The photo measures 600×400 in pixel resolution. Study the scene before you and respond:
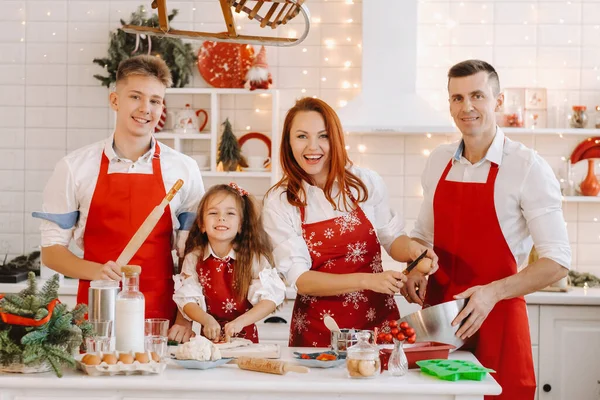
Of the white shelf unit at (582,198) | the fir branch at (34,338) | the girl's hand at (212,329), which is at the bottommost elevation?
the girl's hand at (212,329)

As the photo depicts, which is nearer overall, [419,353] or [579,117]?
[419,353]

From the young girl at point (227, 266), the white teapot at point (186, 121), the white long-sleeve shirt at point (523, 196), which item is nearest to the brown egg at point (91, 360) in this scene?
the young girl at point (227, 266)

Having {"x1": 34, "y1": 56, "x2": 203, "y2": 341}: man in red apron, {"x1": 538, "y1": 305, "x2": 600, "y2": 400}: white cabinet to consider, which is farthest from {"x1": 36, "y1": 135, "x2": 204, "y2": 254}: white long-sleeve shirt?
{"x1": 538, "y1": 305, "x2": 600, "y2": 400}: white cabinet

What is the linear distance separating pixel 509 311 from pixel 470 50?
2.45 metres

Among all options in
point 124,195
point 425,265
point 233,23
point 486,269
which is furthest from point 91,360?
point 486,269

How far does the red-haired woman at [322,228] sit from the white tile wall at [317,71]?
191 centimetres

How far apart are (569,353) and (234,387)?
2622 millimetres

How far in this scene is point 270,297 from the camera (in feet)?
9.41

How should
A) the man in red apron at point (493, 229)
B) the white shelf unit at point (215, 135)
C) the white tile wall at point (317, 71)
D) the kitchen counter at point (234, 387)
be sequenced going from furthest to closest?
the white tile wall at point (317, 71)
the white shelf unit at point (215, 135)
the man in red apron at point (493, 229)
the kitchen counter at point (234, 387)

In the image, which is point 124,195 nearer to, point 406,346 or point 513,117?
point 406,346

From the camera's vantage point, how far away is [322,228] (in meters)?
3.04

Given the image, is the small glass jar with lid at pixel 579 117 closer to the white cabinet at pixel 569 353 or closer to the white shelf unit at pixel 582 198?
the white shelf unit at pixel 582 198

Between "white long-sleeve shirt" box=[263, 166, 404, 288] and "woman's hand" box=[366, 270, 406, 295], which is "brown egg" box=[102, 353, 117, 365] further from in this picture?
"woman's hand" box=[366, 270, 406, 295]

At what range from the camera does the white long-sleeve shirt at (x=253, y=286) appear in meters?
2.89
